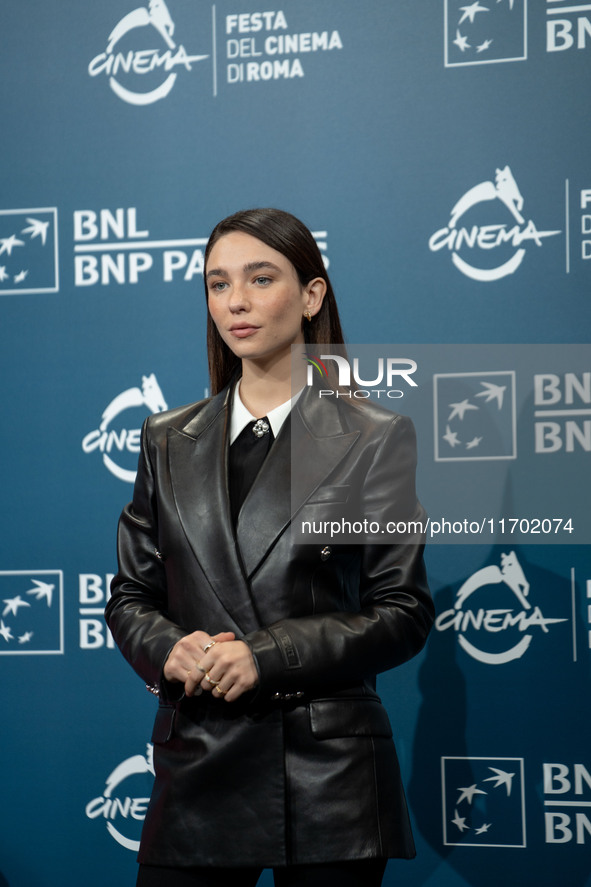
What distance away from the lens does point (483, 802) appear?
9.03 feet

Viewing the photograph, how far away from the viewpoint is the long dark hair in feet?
6.35

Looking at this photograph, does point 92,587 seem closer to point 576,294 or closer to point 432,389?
point 432,389

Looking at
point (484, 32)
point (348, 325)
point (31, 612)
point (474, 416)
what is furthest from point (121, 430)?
point (484, 32)

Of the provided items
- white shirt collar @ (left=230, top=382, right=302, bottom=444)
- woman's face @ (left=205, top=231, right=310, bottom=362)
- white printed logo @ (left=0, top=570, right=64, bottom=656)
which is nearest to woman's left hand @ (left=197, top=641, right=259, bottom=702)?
white shirt collar @ (left=230, top=382, right=302, bottom=444)

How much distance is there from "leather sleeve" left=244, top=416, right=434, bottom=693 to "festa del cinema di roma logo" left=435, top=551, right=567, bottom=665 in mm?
934

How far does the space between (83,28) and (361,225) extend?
110cm

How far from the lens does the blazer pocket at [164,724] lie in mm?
1773

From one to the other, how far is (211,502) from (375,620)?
0.37 m

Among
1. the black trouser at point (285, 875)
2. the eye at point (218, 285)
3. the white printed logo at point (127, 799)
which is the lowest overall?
the white printed logo at point (127, 799)

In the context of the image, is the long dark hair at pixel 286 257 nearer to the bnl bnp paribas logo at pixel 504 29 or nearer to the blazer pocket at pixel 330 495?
the blazer pocket at pixel 330 495

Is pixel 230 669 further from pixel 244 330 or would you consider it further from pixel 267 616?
pixel 244 330

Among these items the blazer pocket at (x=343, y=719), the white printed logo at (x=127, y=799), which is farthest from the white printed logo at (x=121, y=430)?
the blazer pocket at (x=343, y=719)

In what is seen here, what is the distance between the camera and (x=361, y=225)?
2.85 meters

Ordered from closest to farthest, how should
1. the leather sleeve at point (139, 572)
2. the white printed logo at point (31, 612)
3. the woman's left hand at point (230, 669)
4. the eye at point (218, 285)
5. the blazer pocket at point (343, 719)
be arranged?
1. the woman's left hand at point (230, 669)
2. the blazer pocket at point (343, 719)
3. the leather sleeve at point (139, 572)
4. the eye at point (218, 285)
5. the white printed logo at point (31, 612)
